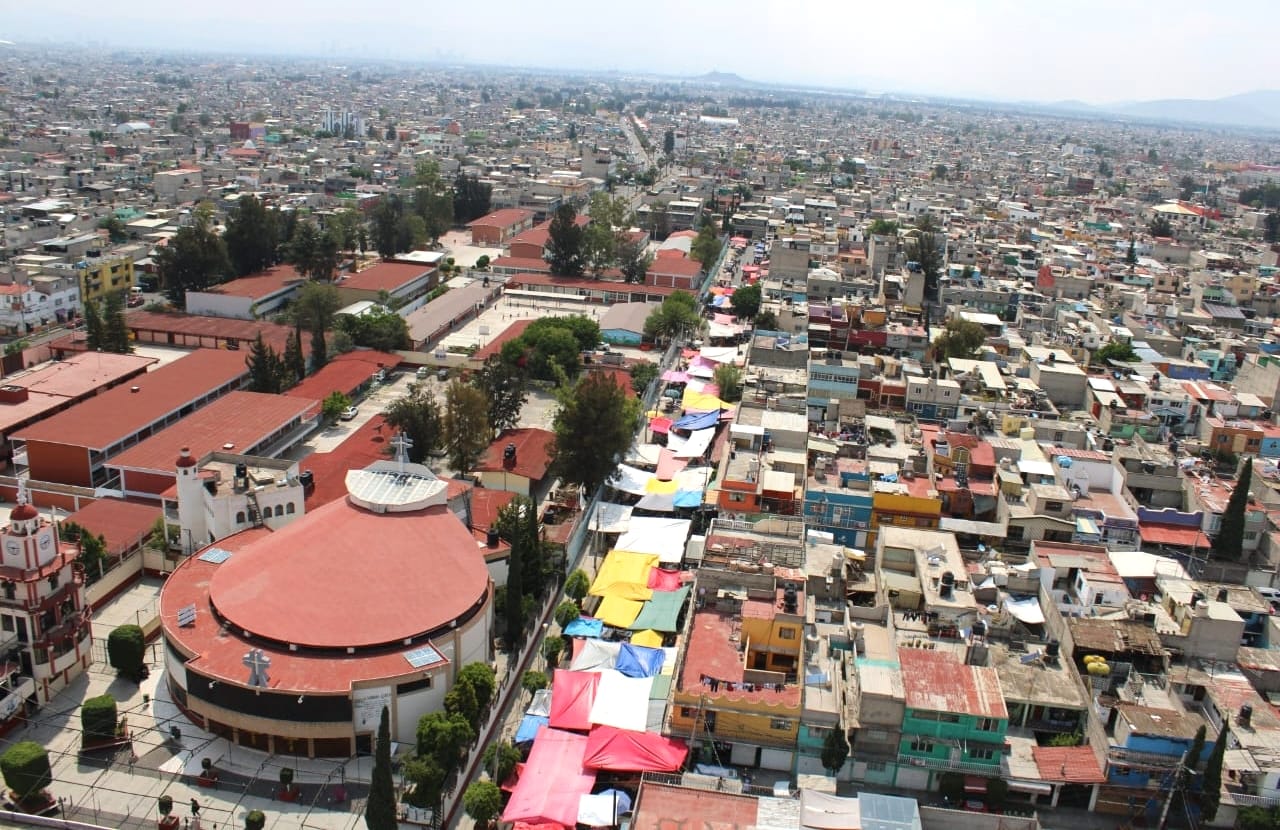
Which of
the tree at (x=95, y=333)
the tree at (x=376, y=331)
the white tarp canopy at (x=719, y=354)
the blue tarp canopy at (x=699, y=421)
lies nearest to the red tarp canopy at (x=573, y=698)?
the blue tarp canopy at (x=699, y=421)

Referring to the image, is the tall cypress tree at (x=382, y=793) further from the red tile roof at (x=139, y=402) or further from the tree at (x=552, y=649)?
the red tile roof at (x=139, y=402)

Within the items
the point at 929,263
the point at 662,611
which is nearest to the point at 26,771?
the point at 662,611

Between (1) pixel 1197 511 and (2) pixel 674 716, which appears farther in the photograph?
(1) pixel 1197 511

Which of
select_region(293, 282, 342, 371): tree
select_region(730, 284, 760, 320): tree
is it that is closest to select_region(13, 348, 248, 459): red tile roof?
select_region(293, 282, 342, 371): tree

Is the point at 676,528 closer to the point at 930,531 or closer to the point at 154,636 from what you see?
the point at 930,531

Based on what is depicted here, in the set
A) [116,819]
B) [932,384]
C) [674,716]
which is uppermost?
[932,384]

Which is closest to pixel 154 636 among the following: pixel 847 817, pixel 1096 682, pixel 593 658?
pixel 593 658

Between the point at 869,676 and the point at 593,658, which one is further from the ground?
the point at 869,676
